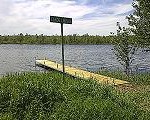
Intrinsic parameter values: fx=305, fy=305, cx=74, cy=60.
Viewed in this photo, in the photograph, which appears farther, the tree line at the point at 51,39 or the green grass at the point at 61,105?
the tree line at the point at 51,39

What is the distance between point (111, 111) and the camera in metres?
9.12

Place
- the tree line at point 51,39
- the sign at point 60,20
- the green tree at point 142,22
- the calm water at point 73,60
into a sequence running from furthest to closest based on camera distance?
the tree line at point 51,39, the calm water at point 73,60, the green tree at point 142,22, the sign at point 60,20

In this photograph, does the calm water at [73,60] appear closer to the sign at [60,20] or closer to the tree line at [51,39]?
the sign at [60,20]

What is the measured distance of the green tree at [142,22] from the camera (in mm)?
17930

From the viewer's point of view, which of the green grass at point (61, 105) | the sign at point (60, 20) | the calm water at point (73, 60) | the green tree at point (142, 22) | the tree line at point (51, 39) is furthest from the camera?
the tree line at point (51, 39)

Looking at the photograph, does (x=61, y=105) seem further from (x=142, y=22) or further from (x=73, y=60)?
(x=73, y=60)

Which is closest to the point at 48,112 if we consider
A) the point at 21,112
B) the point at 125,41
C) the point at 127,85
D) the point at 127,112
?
the point at 21,112

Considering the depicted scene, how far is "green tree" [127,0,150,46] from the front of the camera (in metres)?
17.9

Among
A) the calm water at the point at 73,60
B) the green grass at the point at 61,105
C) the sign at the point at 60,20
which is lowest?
the calm water at the point at 73,60

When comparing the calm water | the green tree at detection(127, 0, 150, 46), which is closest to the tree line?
the calm water

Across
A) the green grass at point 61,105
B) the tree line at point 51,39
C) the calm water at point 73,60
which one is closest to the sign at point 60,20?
the green grass at point 61,105

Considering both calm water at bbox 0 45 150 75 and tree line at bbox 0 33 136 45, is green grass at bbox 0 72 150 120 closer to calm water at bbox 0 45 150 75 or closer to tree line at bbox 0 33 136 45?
calm water at bbox 0 45 150 75

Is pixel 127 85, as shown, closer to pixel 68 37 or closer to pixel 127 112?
pixel 127 112

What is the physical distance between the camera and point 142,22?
18844 mm
